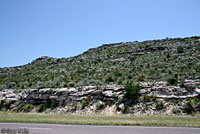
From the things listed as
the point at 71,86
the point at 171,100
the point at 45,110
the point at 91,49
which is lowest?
the point at 45,110

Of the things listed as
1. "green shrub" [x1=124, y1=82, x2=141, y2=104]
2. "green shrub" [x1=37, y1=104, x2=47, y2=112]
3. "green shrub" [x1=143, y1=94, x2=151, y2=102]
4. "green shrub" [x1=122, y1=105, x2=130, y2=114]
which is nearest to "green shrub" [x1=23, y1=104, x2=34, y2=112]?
"green shrub" [x1=37, y1=104, x2=47, y2=112]

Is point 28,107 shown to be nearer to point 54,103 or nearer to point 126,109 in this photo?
point 54,103

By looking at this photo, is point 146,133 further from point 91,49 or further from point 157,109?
point 91,49

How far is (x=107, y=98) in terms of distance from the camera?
17.7 meters

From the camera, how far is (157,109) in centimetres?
1503

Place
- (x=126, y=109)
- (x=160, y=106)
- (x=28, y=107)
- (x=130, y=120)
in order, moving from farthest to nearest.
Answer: (x=28, y=107)
(x=126, y=109)
(x=160, y=106)
(x=130, y=120)

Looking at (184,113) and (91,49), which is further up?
(91,49)

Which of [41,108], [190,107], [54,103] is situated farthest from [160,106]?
[41,108]

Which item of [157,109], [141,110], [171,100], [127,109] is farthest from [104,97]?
[171,100]

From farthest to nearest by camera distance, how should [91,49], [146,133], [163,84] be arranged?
[91,49] < [163,84] < [146,133]

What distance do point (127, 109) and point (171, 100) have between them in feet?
14.4

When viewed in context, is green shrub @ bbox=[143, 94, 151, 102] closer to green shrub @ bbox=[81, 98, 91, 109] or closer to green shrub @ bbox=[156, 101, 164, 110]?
green shrub @ bbox=[156, 101, 164, 110]

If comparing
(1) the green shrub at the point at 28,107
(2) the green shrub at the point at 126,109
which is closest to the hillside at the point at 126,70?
(1) the green shrub at the point at 28,107

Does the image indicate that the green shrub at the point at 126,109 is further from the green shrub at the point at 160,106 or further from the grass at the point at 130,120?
the green shrub at the point at 160,106
